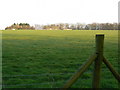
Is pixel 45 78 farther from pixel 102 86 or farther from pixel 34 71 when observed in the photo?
pixel 102 86

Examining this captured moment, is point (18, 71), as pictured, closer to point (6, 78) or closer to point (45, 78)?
point (6, 78)

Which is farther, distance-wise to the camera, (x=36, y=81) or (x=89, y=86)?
(x=36, y=81)

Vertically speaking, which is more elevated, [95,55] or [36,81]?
[95,55]

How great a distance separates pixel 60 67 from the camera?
24.7ft

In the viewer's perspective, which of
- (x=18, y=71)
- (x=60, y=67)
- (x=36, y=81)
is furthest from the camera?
(x=60, y=67)

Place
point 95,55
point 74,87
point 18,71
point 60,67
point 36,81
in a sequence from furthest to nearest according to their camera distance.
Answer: point 60,67, point 18,71, point 36,81, point 74,87, point 95,55

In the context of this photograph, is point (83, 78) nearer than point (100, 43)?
No

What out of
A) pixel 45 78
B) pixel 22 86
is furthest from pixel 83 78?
pixel 22 86

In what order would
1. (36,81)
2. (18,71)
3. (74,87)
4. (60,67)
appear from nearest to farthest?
(74,87) < (36,81) < (18,71) < (60,67)

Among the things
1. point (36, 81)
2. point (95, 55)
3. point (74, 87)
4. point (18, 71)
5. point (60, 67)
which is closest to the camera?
point (95, 55)

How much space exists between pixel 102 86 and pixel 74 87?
0.72 metres

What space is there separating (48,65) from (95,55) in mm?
4846

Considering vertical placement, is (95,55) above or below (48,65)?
above

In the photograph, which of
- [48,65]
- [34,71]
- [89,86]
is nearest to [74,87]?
[89,86]
